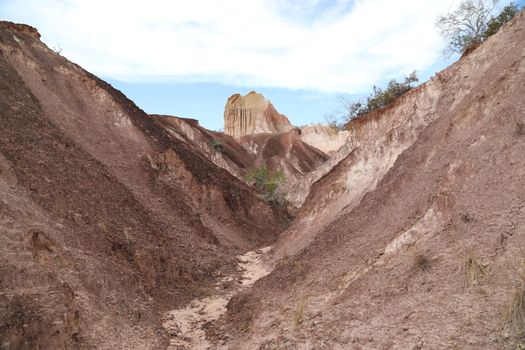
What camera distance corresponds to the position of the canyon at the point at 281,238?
7.10 m

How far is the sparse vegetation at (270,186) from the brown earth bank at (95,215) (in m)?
1.27

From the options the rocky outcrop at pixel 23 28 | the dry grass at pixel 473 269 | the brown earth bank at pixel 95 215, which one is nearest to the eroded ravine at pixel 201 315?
the brown earth bank at pixel 95 215

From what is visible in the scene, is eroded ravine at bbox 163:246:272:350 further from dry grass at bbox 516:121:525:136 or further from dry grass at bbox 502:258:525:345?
dry grass at bbox 516:121:525:136

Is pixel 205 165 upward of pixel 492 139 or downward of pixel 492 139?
upward

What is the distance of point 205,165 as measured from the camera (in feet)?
78.5

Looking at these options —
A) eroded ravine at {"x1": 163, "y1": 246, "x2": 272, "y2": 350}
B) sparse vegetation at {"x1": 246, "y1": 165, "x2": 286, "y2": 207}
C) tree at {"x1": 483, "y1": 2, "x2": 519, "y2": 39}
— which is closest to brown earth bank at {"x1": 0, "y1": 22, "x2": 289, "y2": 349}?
eroded ravine at {"x1": 163, "y1": 246, "x2": 272, "y2": 350}

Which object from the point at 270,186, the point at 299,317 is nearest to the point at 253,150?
the point at 270,186

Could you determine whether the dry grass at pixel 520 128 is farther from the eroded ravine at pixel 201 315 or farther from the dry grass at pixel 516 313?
the eroded ravine at pixel 201 315

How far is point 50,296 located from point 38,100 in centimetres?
1238

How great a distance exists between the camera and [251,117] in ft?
252

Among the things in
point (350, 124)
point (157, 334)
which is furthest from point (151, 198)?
point (350, 124)

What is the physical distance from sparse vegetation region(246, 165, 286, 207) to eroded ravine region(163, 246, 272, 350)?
35.8ft

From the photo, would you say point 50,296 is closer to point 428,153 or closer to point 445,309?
point 445,309

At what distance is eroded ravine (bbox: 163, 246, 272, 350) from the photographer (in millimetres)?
9352
